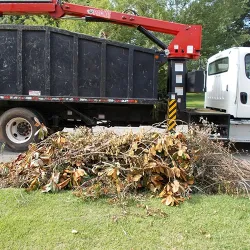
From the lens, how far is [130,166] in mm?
4328

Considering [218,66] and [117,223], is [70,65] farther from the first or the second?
[117,223]

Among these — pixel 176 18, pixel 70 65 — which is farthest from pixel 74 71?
pixel 176 18

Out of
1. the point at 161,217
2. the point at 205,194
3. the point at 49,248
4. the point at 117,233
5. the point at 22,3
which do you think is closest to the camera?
the point at 49,248

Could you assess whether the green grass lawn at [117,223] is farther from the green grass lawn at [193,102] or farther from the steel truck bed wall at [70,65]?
the green grass lawn at [193,102]

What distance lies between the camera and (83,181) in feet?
14.4

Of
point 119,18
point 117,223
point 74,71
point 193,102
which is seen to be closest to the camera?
point 117,223

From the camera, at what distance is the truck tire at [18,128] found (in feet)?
23.9

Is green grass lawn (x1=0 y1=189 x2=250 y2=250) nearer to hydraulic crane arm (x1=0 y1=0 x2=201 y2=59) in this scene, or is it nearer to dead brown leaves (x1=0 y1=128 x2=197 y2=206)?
dead brown leaves (x1=0 y1=128 x2=197 y2=206)

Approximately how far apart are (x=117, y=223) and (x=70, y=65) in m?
4.43

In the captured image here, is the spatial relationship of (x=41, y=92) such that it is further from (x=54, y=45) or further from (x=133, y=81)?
(x=133, y=81)

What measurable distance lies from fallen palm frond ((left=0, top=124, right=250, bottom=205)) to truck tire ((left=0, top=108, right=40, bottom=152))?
2.60m

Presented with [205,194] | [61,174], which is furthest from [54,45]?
[205,194]

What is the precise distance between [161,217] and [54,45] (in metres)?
4.76

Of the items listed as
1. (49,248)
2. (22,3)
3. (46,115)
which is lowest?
(49,248)
